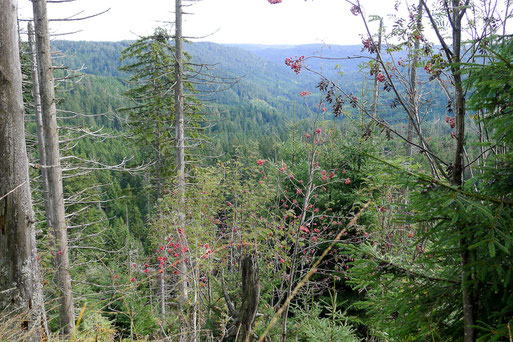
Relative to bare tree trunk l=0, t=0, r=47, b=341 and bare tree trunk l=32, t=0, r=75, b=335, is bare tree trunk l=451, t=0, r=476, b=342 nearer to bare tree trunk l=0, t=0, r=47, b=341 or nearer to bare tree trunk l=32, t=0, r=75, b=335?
bare tree trunk l=0, t=0, r=47, b=341

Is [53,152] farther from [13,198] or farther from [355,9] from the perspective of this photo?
[355,9]

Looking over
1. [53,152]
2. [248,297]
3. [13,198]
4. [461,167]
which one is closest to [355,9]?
[461,167]

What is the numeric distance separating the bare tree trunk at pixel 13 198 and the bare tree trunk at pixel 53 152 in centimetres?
286

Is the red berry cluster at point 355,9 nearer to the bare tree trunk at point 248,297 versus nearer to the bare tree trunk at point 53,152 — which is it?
the bare tree trunk at point 248,297

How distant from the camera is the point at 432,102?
3283 millimetres

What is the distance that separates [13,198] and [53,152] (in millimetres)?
3413

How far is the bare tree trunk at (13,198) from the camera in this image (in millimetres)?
2680

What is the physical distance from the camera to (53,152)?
5664 mm

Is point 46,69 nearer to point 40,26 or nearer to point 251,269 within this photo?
point 40,26

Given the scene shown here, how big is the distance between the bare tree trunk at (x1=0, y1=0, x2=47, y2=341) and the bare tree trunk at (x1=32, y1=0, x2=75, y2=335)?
2.86 meters

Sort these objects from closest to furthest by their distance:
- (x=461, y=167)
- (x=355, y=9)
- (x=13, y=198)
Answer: (x=461, y=167), (x=355, y=9), (x=13, y=198)

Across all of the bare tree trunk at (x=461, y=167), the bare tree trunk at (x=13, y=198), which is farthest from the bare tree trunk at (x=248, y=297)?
the bare tree trunk at (x=13, y=198)

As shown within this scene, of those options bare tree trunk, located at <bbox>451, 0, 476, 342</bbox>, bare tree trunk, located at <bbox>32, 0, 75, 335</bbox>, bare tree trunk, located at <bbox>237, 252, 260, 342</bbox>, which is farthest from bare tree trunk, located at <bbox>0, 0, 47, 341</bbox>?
bare tree trunk, located at <bbox>451, 0, 476, 342</bbox>

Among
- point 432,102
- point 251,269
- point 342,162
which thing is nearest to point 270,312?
point 251,269
